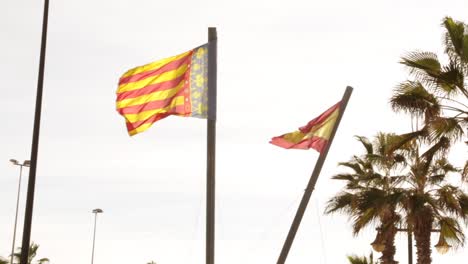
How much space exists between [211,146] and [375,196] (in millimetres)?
14688

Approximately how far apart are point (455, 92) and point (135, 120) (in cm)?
960

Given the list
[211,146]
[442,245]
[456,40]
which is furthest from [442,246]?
[211,146]

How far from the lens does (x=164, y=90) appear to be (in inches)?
468

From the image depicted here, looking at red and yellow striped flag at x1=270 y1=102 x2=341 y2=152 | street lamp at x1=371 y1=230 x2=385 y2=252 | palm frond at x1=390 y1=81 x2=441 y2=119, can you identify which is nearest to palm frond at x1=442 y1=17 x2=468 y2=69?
palm frond at x1=390 y1=81 x2=441 y2=119

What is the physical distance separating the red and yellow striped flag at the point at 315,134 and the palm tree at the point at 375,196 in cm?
1070

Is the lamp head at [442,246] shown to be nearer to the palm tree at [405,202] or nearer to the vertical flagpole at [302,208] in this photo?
the palm tree at [405,202]

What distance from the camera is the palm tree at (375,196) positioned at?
24.2 m

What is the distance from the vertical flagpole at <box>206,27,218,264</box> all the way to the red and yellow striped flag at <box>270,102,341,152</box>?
252 cm

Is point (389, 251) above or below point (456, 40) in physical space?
below

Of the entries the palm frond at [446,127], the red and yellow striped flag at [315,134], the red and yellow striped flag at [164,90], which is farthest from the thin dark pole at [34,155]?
the palm frond at [446,127]

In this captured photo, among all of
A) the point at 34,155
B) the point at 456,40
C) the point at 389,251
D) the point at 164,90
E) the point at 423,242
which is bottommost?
the point at 389,251

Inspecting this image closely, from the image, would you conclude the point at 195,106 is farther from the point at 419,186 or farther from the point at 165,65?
the point at 419,186

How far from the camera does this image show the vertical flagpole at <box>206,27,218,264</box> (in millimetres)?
10086

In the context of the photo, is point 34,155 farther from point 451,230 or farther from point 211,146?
point 451,230
